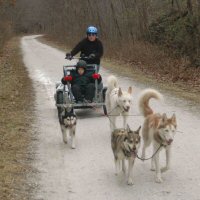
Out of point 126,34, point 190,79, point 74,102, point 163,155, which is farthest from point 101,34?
point 163,155

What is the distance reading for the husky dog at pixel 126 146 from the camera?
6203 mm

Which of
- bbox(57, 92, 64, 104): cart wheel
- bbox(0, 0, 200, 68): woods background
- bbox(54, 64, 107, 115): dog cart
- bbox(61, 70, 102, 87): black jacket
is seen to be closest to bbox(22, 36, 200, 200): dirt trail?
bbox(54, 64, 107, 115): dog cart

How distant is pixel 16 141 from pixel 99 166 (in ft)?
7.68

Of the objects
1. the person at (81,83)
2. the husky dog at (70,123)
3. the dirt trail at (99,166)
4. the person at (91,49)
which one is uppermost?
the person at (91,49)

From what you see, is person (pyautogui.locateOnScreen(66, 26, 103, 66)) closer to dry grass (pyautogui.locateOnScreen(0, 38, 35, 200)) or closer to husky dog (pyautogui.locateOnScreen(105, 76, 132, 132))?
dry grass (pyautogui.locateOnScreen(0, 38, 35, 200))

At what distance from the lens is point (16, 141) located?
9.15 metres

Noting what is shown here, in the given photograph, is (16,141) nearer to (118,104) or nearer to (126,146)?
(118,104)

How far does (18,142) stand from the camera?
907 centimetres

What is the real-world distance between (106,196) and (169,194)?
0.82 metres

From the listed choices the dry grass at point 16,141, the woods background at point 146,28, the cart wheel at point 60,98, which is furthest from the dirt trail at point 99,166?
the woods background at point 146,28

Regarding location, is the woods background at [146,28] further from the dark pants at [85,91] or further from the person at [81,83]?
the dark pants at [85,91]

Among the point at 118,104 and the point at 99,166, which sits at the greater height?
the point at 118,104

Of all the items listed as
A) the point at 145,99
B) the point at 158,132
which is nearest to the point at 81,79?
the point at 145,99

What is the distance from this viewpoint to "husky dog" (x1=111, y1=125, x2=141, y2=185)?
6.20m
